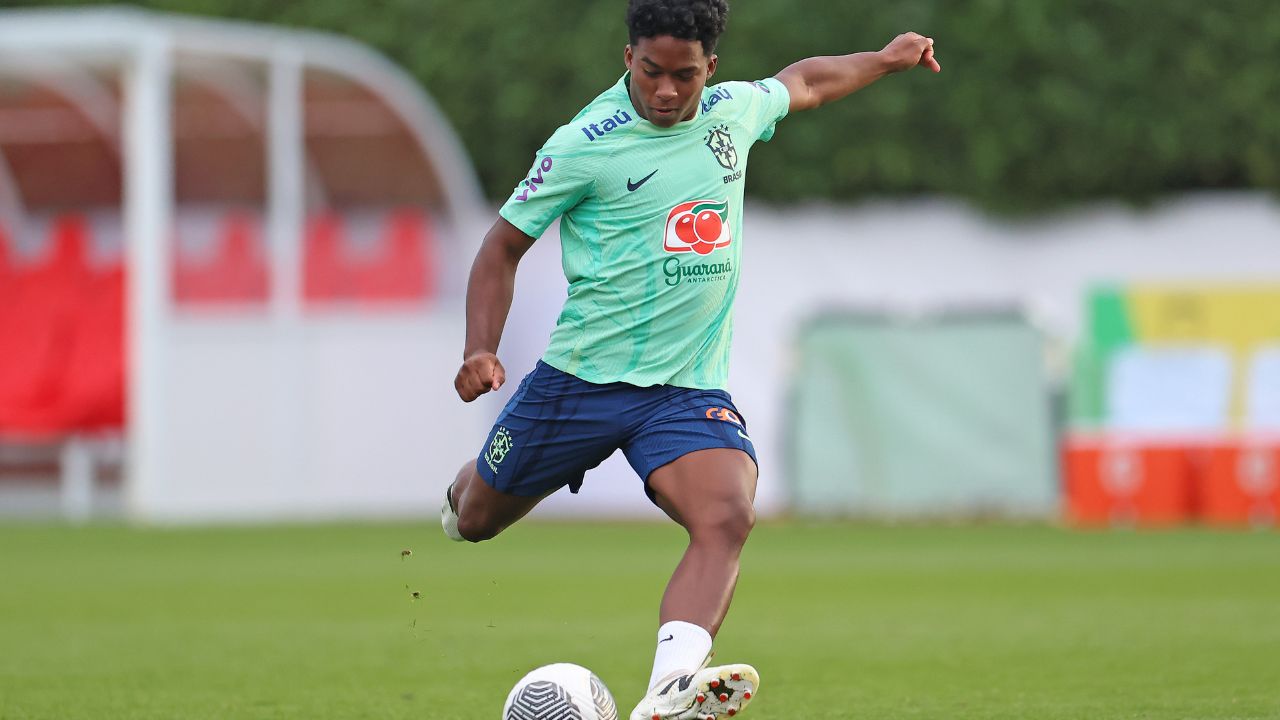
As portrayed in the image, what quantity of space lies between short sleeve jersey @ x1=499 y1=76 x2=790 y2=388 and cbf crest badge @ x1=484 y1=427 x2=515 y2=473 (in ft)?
0.91

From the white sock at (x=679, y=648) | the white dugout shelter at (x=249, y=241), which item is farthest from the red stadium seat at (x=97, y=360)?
the white sock at (x=679, y=648)

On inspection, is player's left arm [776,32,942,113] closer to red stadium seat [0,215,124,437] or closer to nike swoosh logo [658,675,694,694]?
nike swoosh logo [658,675,694,694]

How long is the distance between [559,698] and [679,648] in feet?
1.13

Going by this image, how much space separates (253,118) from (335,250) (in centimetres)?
165

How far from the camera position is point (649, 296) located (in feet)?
19.5

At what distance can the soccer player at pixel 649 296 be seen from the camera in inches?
227

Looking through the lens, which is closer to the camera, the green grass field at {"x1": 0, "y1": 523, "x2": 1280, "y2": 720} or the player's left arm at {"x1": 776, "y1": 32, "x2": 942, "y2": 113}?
the player's left arm at {"x1": 776, "y1": 32, "x2": 942, "y2": 113}

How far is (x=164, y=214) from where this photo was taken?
751 inches

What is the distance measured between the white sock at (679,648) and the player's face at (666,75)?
1408mm

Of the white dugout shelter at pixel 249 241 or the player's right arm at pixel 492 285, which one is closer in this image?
the player's right arm at pixel 492 285

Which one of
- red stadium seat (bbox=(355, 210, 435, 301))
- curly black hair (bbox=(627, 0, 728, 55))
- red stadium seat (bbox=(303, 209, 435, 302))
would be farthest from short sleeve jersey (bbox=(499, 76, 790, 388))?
red stadium seat (bbox=(355, 210, 435, 301))

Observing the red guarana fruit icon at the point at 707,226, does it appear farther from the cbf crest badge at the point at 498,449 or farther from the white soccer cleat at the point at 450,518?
the white soccer cleat at the point at 450,518

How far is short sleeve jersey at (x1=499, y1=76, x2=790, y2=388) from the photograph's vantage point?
587 cm

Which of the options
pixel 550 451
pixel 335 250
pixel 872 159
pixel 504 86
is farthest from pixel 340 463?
pixel 550 451
